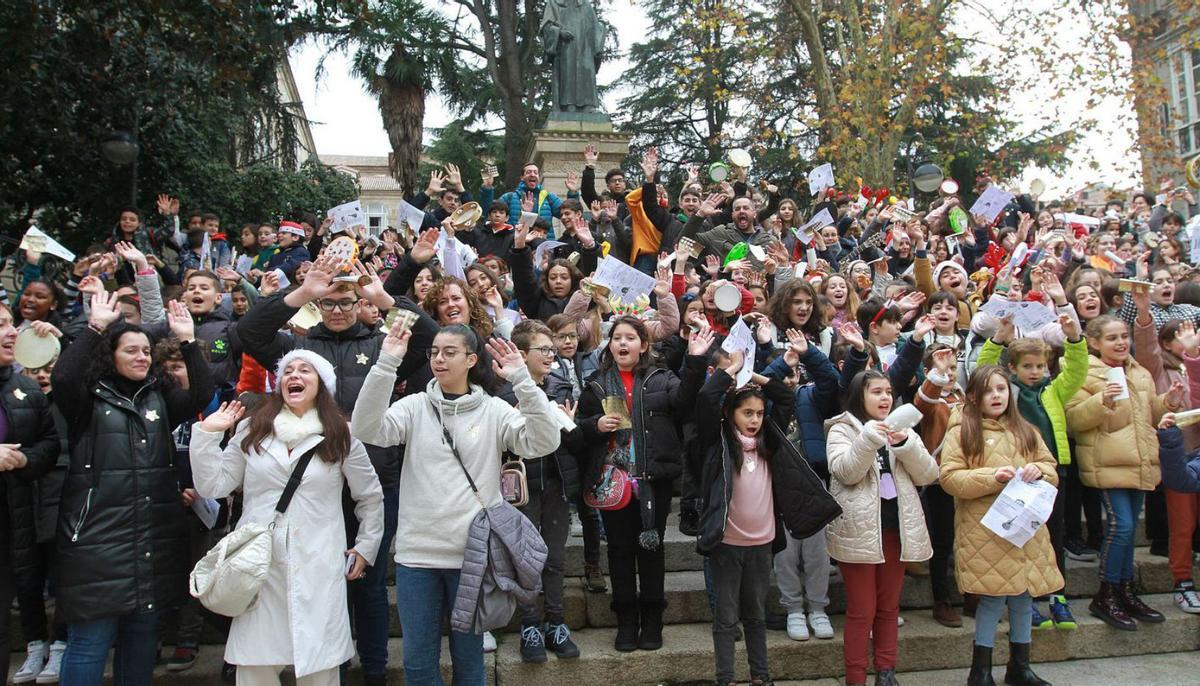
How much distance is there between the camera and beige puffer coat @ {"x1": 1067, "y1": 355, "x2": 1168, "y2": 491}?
17.2 feet

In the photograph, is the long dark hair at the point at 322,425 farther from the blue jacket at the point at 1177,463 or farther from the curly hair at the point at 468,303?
the blue jacket at the point at 1177,463

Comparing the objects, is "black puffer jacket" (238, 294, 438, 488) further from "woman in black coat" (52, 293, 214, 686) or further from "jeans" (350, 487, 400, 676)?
"woman in black coat" (52, 293, 214, 686)

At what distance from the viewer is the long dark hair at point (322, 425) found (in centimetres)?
378

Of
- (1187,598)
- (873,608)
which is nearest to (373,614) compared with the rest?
(873,608)

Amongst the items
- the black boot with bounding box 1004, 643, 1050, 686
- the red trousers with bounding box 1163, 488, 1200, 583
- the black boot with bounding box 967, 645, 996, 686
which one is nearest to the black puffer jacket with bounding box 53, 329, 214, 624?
the black boot with bounding box 967, 645, 996, 686

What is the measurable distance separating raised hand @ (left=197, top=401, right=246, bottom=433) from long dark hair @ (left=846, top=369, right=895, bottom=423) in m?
3.20

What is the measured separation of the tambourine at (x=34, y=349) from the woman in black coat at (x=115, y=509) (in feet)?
1.60

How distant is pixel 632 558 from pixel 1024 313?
2.81 metres

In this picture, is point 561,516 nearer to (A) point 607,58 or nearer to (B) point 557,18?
(B) point 557,18

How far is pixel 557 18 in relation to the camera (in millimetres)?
14516

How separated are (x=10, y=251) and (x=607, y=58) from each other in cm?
1913

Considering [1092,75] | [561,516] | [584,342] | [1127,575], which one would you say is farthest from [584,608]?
[1092,75]

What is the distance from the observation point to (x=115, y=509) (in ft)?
12.7

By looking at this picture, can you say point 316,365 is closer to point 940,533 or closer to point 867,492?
point 867,492
